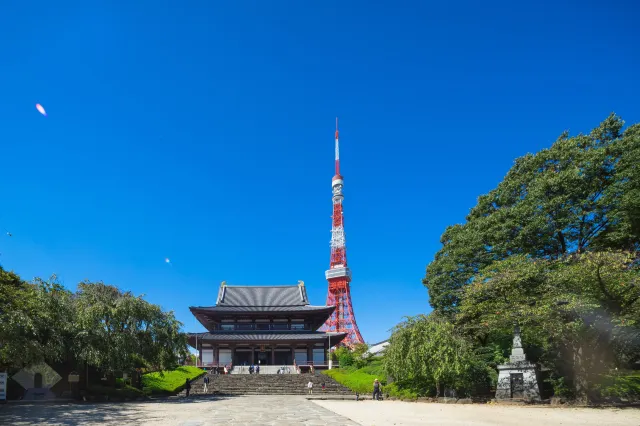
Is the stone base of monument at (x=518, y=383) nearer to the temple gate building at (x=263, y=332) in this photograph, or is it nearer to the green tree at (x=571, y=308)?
the green tree at (x=571, y=308)

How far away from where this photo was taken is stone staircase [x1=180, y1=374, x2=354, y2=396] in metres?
28.9

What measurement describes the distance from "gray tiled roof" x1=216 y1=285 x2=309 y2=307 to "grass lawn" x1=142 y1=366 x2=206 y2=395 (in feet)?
43.0

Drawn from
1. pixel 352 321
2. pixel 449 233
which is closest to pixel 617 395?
pixel 449 233

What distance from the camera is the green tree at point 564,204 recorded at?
20.2 m

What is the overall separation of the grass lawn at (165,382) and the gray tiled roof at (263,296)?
1310cm

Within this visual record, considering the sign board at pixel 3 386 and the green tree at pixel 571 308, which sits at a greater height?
the green tree at pixel 571 308

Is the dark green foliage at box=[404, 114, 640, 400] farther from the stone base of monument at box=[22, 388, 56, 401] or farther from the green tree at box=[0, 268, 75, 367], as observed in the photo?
the stone base of monument at box=[22, 388, 56, 401]

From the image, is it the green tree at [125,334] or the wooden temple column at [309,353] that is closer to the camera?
the green tree at [125,334]

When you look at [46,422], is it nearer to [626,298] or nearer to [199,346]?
[626,298]

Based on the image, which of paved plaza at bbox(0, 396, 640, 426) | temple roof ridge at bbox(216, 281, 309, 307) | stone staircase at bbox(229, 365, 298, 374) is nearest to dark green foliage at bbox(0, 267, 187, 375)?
paved plaza at bbox(0, 396, 640, 426)

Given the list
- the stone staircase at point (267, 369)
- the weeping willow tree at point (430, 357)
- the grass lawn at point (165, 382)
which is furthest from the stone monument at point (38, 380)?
the stone staircase at point (267, 369)

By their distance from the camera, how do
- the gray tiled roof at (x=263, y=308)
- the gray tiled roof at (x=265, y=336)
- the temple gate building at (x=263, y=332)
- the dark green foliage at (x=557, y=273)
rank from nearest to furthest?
1. the dark green foliage at (x=557, y=273)
2. the gray tiled roof at (x=265, y=336)
3. the temple gate building at (x=263, y=332)
4. the gray tiled roof at (x=263, y=308)

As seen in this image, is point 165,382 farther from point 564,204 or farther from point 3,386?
point 564,204

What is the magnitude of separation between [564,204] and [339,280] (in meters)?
42.9
